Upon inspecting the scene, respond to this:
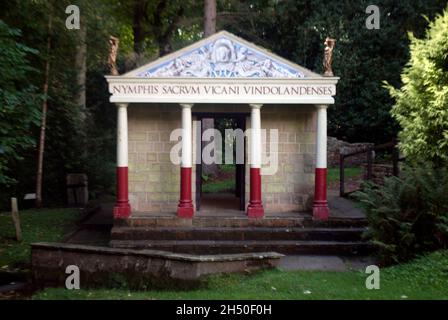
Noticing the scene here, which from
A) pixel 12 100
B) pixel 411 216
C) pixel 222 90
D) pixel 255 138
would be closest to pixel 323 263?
pixel 411 216

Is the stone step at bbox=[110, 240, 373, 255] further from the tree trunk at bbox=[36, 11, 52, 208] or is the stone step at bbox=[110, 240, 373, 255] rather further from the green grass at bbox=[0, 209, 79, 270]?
the tree trunk at bbox=[36, 11, 52, 208]

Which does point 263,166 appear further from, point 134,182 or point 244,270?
point 244,270

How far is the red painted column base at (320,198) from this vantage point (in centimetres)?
1192

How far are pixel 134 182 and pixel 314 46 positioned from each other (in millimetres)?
15031

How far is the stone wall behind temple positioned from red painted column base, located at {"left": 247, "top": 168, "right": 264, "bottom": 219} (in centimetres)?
79

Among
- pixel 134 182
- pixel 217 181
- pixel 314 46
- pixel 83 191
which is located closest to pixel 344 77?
pixel 314 46

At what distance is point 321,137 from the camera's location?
474 inches

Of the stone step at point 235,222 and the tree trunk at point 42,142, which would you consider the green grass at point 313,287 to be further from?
the tree trunk at point 42,142

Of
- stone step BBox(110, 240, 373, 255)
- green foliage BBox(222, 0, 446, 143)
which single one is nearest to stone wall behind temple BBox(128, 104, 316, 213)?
stone step BBox(110, 240, 373, 255)

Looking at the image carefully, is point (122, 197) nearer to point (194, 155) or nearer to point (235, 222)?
point (194, 155)

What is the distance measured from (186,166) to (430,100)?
5.69 meters

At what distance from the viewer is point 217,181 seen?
72.2 ft

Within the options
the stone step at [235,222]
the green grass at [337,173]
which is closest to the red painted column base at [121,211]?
the stone step at [235,222]

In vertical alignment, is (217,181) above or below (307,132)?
below
